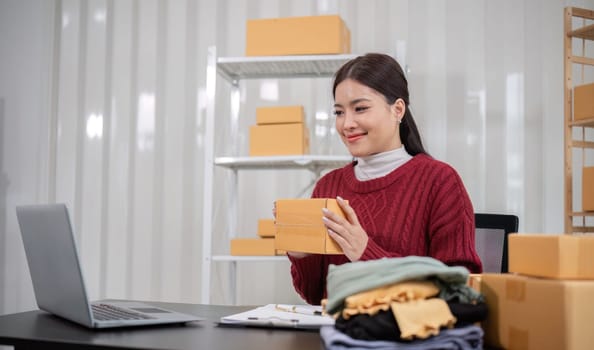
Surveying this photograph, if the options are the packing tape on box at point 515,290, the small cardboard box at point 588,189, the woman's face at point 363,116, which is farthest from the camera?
the small cardboard box at point 588,189

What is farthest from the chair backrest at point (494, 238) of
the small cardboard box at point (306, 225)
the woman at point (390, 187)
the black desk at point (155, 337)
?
the black desk at point (155, 337)

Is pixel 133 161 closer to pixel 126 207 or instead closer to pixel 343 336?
pixel 126 207

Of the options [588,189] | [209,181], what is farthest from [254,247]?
[588,189]

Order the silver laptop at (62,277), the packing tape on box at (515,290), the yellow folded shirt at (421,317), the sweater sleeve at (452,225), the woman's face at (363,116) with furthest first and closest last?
the woman's face at (363,116) < the sweater sleeve at (452,225) < the silver laptop at (62,277) < the packing tape on box at (515,290) < the yellow folded shirt at (421,317)

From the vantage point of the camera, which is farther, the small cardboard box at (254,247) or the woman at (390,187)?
the small cardboard box at (254,247)

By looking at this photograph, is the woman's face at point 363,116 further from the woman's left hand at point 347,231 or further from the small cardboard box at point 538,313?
the small cardboard box at point 538,313

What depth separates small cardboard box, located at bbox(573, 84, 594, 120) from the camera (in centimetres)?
266

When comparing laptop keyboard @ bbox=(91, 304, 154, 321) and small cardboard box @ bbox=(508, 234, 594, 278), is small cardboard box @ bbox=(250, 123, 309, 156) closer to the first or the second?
laptop keyboard @ bbox=(91, 304, 154, 321)

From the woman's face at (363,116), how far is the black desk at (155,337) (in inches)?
29.3

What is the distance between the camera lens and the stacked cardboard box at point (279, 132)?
2.92 meters

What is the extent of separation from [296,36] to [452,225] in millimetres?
1424

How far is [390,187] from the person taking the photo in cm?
196

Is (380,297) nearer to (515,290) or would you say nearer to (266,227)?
(515,290)

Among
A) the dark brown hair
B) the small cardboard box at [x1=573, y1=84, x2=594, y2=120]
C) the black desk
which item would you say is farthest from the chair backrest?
the black desk
